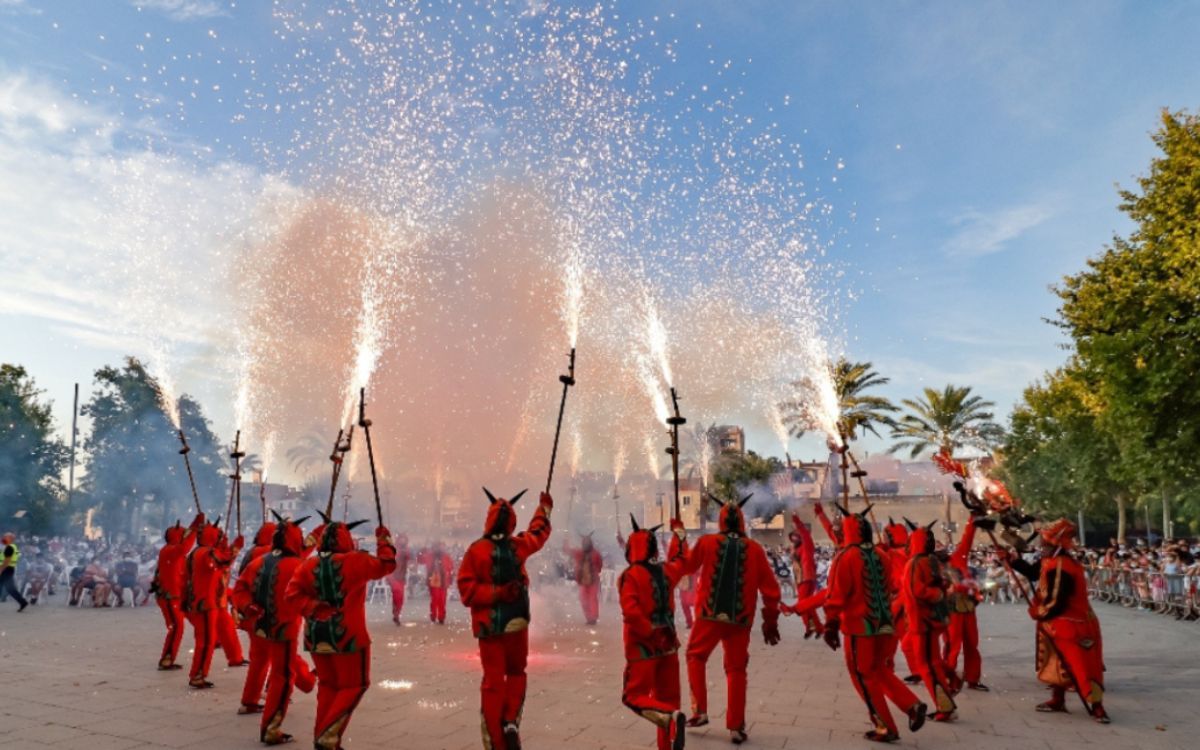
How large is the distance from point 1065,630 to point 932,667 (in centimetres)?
146

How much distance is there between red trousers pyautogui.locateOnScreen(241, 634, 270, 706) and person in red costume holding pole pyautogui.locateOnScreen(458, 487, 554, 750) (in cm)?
272

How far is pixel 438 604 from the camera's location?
17.8 metres

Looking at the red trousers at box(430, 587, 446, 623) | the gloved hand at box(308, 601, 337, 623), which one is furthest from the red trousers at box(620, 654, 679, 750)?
the red trousers at box(430, 587, 446, 623)

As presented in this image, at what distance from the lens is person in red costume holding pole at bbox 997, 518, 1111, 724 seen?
8242 millimetres

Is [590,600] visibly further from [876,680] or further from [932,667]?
[876,680]

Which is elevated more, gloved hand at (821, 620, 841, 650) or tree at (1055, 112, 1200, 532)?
tree at (1055, 112, 1200, 532)

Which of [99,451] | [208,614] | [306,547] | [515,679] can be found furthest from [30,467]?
[515,679]

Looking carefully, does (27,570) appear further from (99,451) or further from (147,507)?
(147,507)

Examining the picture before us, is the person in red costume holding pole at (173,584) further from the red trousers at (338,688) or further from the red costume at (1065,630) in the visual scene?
the red costume at (1065,630)

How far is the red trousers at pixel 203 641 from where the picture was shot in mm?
9688

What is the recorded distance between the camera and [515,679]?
6.54 meters

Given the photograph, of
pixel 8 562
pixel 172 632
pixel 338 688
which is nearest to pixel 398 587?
pixel 172 632

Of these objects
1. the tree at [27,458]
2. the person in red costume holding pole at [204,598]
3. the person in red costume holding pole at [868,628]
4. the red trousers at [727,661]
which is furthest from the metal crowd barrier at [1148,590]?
the tree at [27,458]

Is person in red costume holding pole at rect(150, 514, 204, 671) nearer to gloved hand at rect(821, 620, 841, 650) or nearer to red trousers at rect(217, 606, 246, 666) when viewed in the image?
red trousers at rect(217, 606, 246, 666)
